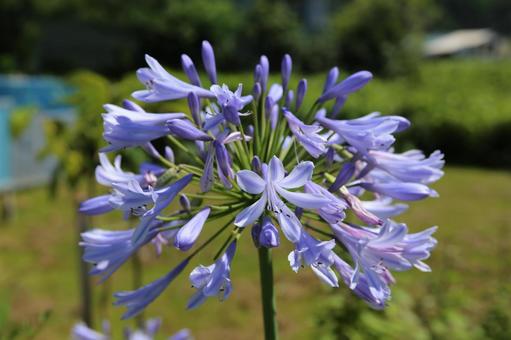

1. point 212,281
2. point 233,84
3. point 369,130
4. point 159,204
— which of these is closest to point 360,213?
point 369,130

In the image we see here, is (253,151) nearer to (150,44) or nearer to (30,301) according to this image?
(30,301)

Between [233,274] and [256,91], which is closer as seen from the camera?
[256,91]

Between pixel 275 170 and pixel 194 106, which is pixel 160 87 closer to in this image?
pixel 194 106

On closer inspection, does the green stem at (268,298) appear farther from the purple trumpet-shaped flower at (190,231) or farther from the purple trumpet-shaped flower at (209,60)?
the purple trumpet-shaped flower at (209,60)

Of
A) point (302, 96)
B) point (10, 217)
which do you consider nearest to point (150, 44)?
point (10, 217)

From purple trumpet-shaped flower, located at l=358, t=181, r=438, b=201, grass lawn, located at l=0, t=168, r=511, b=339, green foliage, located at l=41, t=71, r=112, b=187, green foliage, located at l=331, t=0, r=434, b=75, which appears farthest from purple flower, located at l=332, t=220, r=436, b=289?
green foliage, located at l=331, t=0, r=434, b=75

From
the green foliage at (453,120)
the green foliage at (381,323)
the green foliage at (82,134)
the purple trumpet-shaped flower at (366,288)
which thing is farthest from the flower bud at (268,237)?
the green foliage at (453,120)

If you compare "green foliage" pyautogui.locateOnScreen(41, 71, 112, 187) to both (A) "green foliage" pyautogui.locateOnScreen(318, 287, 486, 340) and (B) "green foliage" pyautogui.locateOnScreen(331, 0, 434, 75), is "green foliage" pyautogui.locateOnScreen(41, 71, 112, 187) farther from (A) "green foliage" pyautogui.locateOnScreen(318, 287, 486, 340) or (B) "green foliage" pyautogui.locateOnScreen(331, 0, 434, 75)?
(B) "green foliage" pyautogui.locateOnScreen(331, 0, 434, 75)
